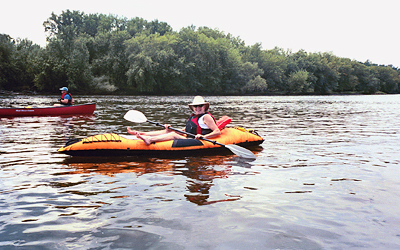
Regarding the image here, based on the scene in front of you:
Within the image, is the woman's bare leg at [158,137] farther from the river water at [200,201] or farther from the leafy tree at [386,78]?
the leafy tree at [386,78]

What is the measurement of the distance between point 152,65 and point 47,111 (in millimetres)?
41627

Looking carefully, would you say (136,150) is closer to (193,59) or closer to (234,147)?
(234,147)

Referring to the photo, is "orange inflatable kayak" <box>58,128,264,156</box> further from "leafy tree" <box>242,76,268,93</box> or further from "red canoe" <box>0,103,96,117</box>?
"leafy tree" <box>242,76,268,93</box>

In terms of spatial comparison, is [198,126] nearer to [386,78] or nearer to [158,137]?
[158,137]

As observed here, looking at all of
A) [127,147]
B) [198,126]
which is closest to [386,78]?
[198,126]

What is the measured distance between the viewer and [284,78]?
78.8 m

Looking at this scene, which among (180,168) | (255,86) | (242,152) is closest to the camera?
(180,168)

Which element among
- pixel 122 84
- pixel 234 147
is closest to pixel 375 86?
pixel 122 84

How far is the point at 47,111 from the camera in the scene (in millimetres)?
15445

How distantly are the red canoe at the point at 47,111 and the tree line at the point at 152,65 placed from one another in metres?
37.0

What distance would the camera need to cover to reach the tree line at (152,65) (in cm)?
5191

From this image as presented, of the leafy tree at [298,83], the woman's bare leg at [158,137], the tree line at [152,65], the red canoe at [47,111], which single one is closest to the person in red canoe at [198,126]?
the woman's bare leg at [158,137]

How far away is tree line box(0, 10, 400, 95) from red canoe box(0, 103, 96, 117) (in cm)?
3701

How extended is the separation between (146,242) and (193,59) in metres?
63.4
